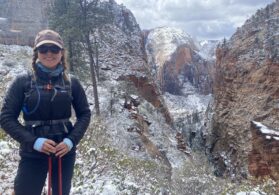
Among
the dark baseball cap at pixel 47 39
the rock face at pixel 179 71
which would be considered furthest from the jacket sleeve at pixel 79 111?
the rock face at pixel 179 71

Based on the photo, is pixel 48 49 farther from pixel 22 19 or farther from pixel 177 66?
pixel 177 66

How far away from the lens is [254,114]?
22.6 m

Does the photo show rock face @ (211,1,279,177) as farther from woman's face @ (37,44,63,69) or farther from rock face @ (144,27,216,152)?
rock face @ (144,27,216,152)

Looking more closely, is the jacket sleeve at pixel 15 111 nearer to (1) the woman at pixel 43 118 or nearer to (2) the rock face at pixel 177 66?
(1) the woman at pixel 43 118

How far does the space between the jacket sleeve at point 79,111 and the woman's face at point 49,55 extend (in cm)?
25

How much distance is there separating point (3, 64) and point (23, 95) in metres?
20.1

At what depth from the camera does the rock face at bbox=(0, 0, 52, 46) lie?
30.1 metres

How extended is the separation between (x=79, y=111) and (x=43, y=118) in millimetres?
401

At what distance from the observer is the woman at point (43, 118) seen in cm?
334

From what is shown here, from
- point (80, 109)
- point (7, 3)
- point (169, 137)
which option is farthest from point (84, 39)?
point (80, 109)

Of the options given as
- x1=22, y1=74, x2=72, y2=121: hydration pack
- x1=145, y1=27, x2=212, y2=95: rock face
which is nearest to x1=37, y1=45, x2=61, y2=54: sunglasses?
x1=22, y1=74, x2=72, y2=121: hydration pack

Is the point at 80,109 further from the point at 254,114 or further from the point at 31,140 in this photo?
the point at 254,114

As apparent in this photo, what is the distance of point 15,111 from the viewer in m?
3.38

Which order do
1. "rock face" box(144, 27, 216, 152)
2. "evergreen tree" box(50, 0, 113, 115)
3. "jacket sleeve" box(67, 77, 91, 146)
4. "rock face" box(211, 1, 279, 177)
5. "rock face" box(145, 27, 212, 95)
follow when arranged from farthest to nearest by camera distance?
"rock face" box(145, 27, 212, 95) < "rock face" box(144, 27, 216, 152) < "rock face" box(211, 1, 279, 177) < "evergreen tree" box(50, 0, 113, 115) < "jacket sleeve" box(67, 77, 91, 146)
